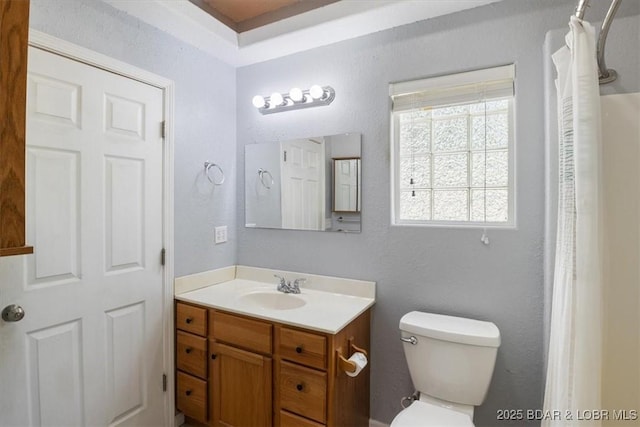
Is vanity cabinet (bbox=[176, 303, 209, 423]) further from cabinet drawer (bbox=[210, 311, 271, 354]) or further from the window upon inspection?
the window

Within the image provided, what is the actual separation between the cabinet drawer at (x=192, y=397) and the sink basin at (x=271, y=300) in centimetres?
51

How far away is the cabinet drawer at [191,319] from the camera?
6.21 ft

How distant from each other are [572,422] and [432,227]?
959 millimetres

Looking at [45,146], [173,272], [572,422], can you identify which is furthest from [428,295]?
[45,146]

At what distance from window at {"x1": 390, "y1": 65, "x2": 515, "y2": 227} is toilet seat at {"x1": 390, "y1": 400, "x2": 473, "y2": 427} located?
0.91 m

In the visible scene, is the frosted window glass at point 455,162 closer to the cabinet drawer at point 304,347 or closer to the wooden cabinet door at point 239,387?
the cabinet drawer at point 304,347

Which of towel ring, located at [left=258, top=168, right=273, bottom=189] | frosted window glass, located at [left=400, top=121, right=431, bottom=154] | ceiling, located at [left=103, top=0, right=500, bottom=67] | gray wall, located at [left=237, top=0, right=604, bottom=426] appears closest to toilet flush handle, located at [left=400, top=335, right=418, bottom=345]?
gray wall, located at [left=237, top=0, right=604, bottom=426]

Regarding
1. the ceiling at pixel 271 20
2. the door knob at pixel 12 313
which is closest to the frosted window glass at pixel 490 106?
the ceiling at pixel 271 20

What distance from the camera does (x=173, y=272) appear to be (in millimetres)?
2014

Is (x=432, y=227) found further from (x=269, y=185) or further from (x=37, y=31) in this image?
(x=37, y=31)

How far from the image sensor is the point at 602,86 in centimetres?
139

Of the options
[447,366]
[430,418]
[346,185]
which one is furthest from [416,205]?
[430,418]

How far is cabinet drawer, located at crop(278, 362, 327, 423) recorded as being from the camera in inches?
60.1

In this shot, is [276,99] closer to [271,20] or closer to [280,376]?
[271,20]
